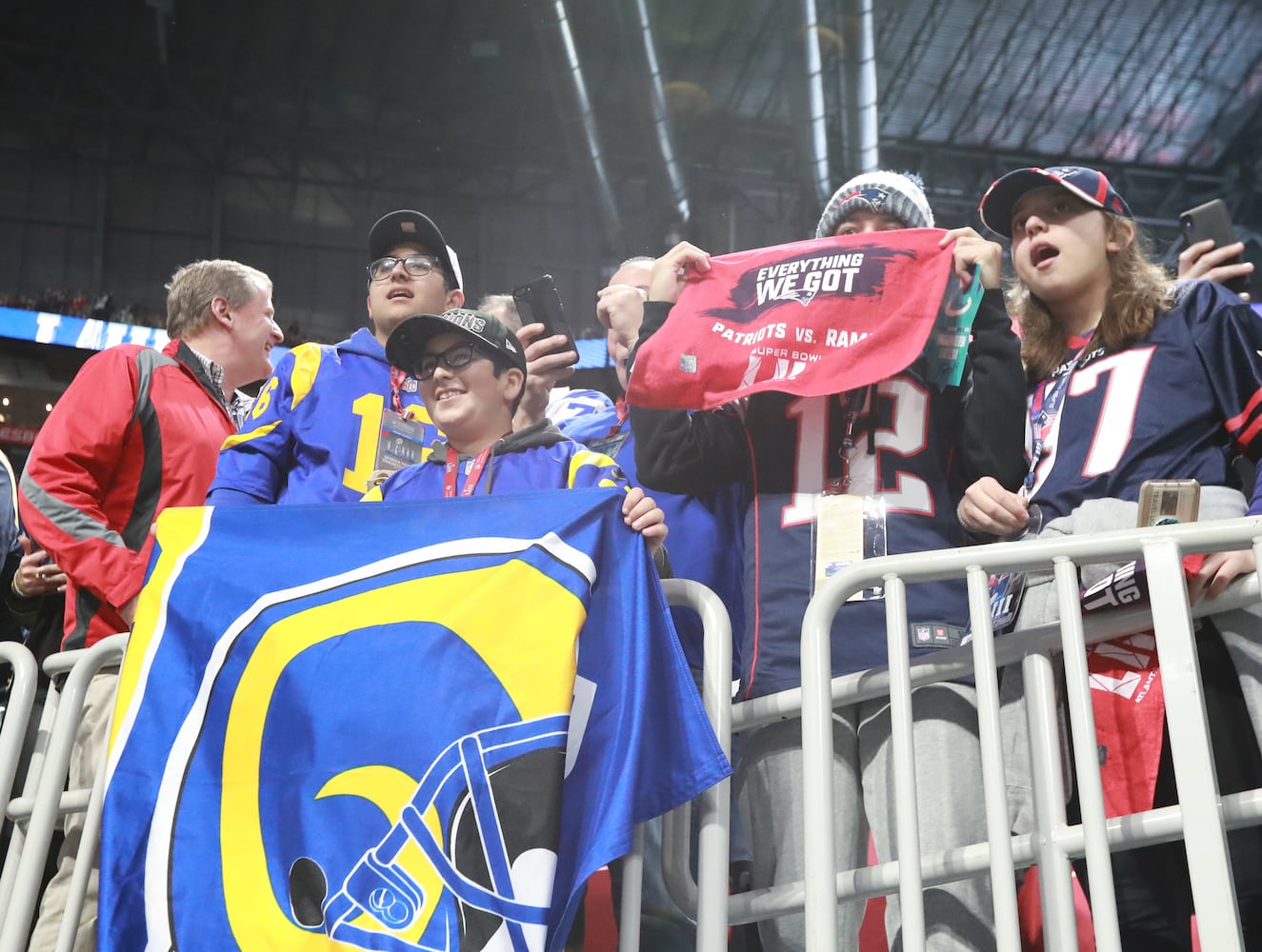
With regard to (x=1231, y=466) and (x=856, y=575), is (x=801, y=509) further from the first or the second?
(x=1231, y=466)

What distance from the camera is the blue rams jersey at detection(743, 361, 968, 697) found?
2.07 meters

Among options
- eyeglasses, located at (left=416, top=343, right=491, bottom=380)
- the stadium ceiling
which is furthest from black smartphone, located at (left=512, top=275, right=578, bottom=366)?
the stadium ceiling

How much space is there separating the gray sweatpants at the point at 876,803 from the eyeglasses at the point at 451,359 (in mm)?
1008

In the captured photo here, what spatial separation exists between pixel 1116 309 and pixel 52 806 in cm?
210

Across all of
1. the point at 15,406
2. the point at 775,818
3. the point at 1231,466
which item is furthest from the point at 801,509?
the point at 15,406

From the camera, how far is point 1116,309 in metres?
2.24

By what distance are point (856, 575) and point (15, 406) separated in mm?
13128

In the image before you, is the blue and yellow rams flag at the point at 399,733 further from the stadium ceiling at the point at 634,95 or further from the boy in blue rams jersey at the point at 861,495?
the stadium ceiling at the point at 634,95

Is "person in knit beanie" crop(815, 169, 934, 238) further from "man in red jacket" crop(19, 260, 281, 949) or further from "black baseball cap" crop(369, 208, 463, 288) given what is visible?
"man in red jacket" crop(19, 260, 281, 949)

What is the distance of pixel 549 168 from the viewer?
17.0m

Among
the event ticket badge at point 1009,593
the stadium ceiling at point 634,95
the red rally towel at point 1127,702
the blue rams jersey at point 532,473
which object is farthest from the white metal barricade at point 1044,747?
the stadium ceiling at point 634,95

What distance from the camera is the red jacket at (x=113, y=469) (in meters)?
2.80

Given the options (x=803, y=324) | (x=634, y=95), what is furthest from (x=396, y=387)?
(x=634, y=95)

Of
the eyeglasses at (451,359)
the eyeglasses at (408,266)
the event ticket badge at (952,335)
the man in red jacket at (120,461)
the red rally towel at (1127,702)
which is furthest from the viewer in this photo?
the eyeglasses at (408,266)
